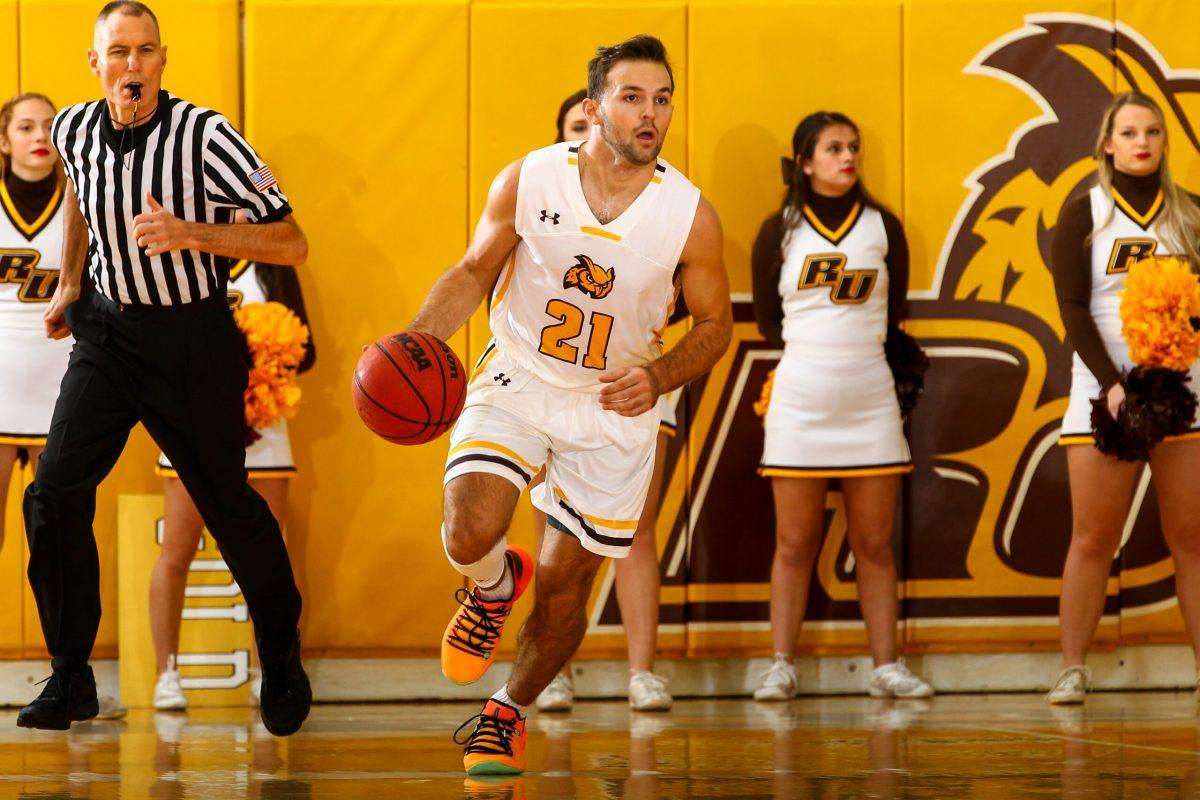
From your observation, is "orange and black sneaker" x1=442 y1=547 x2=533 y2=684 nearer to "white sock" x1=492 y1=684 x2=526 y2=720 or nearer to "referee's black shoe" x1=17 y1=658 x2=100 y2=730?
"white sock" x1=492 y1=684 x2=526 y2=720

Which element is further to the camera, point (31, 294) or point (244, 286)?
point (244, 286)

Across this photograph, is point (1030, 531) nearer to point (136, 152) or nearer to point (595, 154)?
point (595, 154)

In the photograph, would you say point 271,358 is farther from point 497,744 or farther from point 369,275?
point 497,744

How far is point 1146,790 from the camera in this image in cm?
372

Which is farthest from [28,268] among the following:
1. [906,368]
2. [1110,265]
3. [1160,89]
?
[1160,89]

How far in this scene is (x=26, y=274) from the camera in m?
6.00

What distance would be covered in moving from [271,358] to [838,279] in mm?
2326

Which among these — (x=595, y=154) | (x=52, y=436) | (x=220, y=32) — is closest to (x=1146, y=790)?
(x=595, y=154)

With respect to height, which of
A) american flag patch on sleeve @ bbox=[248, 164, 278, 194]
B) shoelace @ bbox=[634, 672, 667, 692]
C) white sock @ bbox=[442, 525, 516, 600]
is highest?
american flag patch on sleeve @ bbox=[248, 164, 278, 194]

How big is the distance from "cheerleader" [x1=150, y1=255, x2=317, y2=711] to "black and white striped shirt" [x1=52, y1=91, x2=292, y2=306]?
6.10ft

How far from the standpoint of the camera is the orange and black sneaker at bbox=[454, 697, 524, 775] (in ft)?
Result: 13.4

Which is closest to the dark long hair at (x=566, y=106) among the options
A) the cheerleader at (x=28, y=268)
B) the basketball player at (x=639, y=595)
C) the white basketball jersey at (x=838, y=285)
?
the basketball player at (x=639, y=595)

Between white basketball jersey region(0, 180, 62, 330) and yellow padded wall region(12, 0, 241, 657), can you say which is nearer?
white basketball jersey region(0, 180, 62, 330)

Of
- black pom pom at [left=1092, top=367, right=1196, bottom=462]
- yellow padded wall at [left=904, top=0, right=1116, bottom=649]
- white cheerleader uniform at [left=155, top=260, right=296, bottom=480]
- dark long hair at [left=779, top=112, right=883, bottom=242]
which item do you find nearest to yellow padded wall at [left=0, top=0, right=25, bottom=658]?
white cheerleader uniform at [left=155, top=260, right=296, bottom=480]
